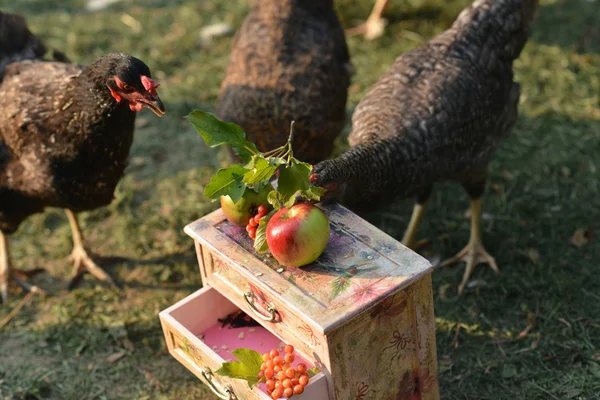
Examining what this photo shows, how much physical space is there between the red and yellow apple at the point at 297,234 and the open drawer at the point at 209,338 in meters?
0.52

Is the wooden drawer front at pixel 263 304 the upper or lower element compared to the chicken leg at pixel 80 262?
upper

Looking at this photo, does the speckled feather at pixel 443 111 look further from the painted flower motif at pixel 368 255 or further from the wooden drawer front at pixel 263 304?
the wooden drawer front at pixel 263 304

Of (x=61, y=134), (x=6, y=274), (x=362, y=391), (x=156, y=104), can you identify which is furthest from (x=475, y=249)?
(x=6, y=274)

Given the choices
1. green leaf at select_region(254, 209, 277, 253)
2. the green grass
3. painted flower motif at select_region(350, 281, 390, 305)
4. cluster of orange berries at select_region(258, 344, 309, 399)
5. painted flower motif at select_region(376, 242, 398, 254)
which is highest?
green leaf at select_region(254, 209, 277, 253)

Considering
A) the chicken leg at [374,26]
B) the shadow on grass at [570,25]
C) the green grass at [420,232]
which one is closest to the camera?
the green grass at [420,232]

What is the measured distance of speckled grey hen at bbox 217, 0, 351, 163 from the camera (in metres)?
4.80

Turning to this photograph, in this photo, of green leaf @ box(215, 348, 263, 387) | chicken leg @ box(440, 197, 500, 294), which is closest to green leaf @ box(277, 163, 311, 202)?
green leaf @ box(215, 348, 263, 387)

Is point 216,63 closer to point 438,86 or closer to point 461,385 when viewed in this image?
point 438,86

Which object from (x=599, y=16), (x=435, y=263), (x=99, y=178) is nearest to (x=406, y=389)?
(x=435, y=263)

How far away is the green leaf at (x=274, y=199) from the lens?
128 inches

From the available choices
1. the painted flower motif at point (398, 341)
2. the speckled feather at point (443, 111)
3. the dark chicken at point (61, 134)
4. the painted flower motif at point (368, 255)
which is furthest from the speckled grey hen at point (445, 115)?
the dark chicken at point (61, 134)

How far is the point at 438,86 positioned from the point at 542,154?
5.84ft

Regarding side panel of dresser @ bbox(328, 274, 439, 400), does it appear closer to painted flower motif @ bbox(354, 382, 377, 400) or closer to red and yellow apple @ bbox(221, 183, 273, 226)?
painted flower motif @ bbox(354, 382, 377, 400)

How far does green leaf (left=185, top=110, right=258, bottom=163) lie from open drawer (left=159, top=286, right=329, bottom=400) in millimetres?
878
